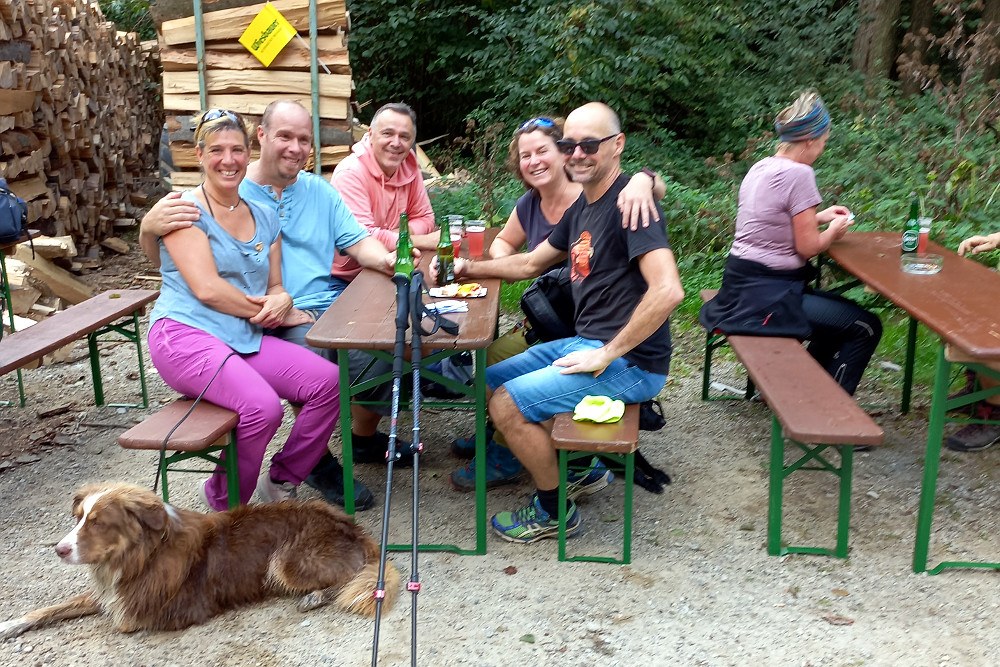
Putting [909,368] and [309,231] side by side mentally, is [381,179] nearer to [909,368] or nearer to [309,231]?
[309,231]

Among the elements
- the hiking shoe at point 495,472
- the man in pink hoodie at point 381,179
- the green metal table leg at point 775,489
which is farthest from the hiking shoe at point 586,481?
the man in pink hoodie at point 381,179

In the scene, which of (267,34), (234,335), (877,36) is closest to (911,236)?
(234,335)

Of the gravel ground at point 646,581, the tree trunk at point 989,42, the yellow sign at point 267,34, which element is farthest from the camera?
the tree trunk at point 989,42

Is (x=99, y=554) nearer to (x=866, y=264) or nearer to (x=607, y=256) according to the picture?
(x=607, y=256)

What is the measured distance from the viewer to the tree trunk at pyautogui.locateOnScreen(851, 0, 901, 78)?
1049 centimetres

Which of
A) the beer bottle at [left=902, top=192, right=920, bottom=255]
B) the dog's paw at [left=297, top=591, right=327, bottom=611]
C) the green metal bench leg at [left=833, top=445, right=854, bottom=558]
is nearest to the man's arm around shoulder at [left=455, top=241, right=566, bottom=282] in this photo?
the green metal bench leg at [left=833, top=445, right=854, bottom=558]

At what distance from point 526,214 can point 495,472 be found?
4.41 ft

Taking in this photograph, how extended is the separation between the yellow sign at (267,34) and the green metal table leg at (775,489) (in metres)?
5.16

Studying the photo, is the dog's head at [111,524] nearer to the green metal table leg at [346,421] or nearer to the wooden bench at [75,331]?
the green metal table leg at [346,421]

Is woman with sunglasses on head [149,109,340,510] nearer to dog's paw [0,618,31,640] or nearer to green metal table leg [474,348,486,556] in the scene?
green metal table leg [474,348,486,556]

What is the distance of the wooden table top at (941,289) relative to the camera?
3.01 metres

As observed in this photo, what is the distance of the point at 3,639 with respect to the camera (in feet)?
9.53

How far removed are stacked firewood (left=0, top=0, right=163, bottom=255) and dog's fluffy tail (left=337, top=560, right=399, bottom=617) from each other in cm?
555

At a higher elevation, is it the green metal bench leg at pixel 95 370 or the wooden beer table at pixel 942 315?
the wooden beer table at pixel 942 315
